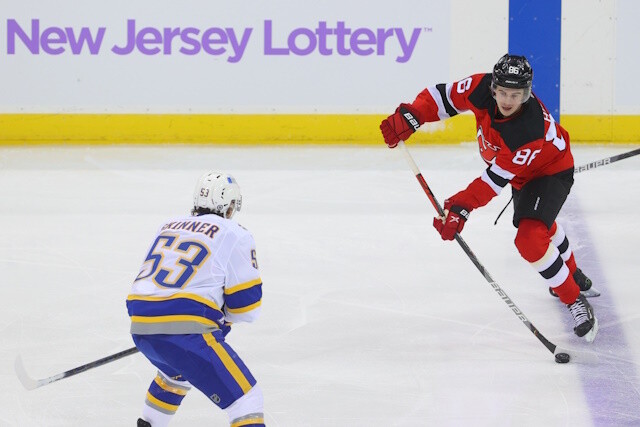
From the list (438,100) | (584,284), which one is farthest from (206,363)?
(584,284)

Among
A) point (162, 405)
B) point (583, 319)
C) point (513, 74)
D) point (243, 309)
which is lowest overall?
point (583, 319)

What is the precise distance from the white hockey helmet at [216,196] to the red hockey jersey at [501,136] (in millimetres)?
1055

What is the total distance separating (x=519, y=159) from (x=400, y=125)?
1.57ft

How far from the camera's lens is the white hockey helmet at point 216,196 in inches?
106

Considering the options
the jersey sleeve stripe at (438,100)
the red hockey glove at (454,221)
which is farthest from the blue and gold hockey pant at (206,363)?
the jersey sleeve stripe at (438,100)

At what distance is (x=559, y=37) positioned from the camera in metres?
6.60

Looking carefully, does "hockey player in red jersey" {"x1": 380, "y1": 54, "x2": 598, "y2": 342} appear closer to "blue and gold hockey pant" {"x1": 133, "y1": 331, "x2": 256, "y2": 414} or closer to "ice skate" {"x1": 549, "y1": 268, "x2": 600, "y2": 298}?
"ice skate" {"x1": 549, "y1": 268, "x2": 600, "y2": 298}

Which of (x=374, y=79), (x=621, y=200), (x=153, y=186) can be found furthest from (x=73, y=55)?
(x=621, y=200)

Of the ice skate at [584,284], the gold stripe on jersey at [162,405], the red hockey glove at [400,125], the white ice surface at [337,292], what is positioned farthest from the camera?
the ice skate at [584,284]

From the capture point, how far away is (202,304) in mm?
2547

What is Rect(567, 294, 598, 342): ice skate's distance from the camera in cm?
368

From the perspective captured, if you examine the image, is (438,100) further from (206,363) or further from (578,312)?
(206,363)

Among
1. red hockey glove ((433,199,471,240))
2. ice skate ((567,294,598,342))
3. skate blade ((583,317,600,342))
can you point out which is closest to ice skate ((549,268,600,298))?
ice skate ((567,294,598,342))

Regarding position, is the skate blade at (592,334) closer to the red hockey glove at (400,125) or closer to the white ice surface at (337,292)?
the white ice surface at (337,292)
